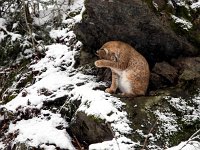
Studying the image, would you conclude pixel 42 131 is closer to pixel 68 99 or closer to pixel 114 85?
pixel 68 99

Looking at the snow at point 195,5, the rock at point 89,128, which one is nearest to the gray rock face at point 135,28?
the snow at point 195,5

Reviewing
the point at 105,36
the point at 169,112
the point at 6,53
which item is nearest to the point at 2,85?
the point at 6,53

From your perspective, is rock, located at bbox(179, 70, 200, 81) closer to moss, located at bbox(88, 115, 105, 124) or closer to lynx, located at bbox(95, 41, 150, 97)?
lynx, located at bbox(95, 41, 150, 97)

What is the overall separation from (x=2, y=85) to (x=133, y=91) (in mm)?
3081

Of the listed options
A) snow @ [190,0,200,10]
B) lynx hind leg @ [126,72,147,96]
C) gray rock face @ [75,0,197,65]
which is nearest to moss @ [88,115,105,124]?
lynx hind leg @ [126,72,147,96]

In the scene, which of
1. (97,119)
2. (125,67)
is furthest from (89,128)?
(125,67)

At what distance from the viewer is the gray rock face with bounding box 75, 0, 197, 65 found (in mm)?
6113

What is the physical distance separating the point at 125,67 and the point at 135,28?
645 mm

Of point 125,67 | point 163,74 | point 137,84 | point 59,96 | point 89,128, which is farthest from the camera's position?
point 59,96

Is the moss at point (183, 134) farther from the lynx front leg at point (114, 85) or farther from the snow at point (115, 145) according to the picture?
the lynx front leg at point (114, 85)

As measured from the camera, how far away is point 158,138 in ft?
17.8

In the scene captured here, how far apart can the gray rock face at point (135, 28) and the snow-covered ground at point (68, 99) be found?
0.83 m

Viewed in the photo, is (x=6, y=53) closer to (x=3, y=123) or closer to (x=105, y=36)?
(x=3, y=123)

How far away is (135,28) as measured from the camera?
Answer: 630 centimetres
